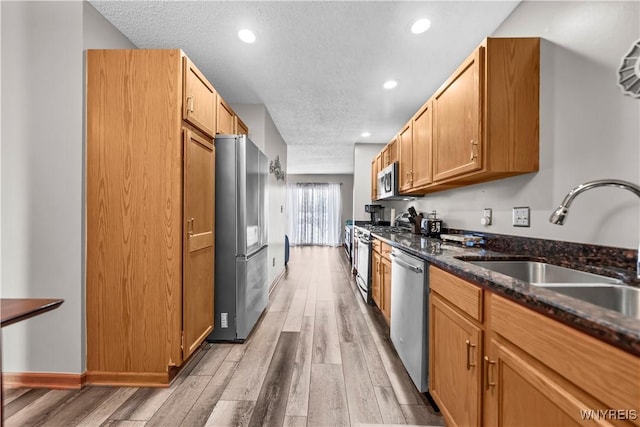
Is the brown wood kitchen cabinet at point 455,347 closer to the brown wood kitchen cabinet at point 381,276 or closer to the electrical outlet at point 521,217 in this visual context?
the electrical outlet at point 521,217

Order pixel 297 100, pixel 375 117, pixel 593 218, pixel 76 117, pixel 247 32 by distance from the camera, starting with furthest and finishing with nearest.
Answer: pixel 375 117 → pixel 297 100 → pixel 247 32 → pixel 76 117 → pixel 593 218

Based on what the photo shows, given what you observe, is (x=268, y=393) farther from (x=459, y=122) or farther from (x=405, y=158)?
(x=405, y=158)

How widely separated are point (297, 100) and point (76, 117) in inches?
85.8

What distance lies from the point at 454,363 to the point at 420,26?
7.31 feet

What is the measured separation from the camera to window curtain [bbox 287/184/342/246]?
9.12 metres

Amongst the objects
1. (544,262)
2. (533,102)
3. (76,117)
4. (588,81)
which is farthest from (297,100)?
(544,262)

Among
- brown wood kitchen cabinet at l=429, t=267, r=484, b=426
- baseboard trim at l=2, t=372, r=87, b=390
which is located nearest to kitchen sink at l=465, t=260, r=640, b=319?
brown wood kitchen cabinet at l=429, t=267, r=484, b=426

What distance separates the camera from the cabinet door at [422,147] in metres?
2.33

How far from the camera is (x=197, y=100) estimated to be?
1.91 meters

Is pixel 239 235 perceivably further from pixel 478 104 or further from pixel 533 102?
pixel 533 102

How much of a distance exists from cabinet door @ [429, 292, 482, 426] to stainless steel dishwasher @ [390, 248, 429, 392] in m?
0.05

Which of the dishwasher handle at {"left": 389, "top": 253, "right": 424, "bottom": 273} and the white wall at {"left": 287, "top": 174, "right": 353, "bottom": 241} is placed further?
the white wall at {"left": 287, "top": 174, "right": 353, "bottom": 241}

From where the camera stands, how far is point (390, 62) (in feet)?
7.84

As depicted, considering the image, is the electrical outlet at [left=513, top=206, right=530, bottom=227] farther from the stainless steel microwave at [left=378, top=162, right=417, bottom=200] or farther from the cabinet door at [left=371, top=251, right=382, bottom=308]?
the stainless steel microwave at [left=378, top=162, right=417, bottom=200]
